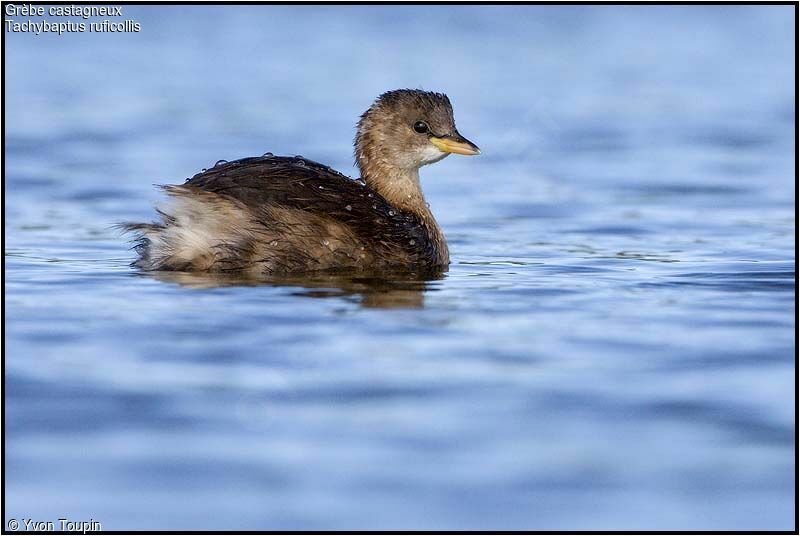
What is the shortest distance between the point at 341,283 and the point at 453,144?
1.63 metres

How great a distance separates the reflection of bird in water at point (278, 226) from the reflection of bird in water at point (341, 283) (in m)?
0.10

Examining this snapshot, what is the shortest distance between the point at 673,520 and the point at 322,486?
1162 millimetres

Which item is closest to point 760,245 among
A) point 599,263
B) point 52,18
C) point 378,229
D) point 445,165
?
point 599,263

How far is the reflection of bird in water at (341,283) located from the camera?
7738mm

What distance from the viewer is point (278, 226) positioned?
27.1 feet

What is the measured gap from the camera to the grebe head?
9.33 metres

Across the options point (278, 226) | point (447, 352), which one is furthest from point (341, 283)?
point (447, 352)

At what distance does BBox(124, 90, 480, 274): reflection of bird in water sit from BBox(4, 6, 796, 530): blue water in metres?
0.23

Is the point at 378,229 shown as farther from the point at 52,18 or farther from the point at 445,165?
the point at 52,18

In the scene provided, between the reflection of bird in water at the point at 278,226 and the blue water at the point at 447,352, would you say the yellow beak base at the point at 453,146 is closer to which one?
the reflection of bird in water at the point at 278,226

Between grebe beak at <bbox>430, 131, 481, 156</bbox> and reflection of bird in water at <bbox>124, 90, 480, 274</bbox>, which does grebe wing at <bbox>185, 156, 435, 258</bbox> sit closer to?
reflection of bird in water at <bbox>124, 90, 480, 274</bbox>

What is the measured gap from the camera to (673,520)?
15.2 ft

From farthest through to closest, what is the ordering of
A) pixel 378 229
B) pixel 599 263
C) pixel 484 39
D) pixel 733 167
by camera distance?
pixel 484 39, pixel 733 167, pixel 599 263, pixel 378 229

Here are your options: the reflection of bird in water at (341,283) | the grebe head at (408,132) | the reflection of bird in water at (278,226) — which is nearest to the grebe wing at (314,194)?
the reflection of bird in water at (278,226)
